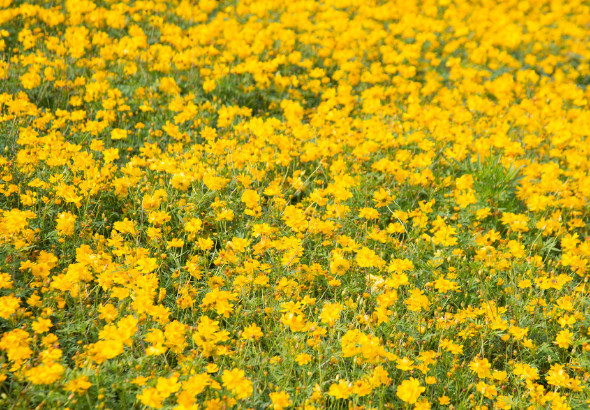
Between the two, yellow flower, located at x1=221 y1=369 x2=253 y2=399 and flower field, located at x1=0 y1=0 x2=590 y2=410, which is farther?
flower field, located at x1=0 y1=0 x2=590 y2=410

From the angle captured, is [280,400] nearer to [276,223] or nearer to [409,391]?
[409,391]

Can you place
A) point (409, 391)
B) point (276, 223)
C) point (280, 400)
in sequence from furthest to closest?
1. point (276, 223)
2. point (409, 391)
3. point (280, 400)

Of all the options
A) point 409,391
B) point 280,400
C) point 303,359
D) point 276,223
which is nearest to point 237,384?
point 280,400

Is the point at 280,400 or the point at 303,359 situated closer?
the point at 280,400

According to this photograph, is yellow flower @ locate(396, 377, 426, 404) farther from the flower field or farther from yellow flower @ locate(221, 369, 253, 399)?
yellow flower @ locate(221, 369, 253, 399)

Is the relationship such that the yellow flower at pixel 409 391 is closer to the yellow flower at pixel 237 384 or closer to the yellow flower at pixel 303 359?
the yellow flower at pixel 303 359

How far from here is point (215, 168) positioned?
4.46 m

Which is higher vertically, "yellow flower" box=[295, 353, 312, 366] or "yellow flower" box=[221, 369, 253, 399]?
"yellow flower" box=[221, 369, 253, 399]

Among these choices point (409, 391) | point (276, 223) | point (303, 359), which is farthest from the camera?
point (276, 223)

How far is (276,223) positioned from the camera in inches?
155

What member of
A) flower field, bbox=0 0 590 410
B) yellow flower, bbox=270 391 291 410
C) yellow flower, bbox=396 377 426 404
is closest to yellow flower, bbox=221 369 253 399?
flower field, bbox=0 0 590 410

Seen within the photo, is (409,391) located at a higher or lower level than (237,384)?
lower

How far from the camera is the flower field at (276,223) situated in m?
2.73

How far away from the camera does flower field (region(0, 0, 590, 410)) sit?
2.73 meters
